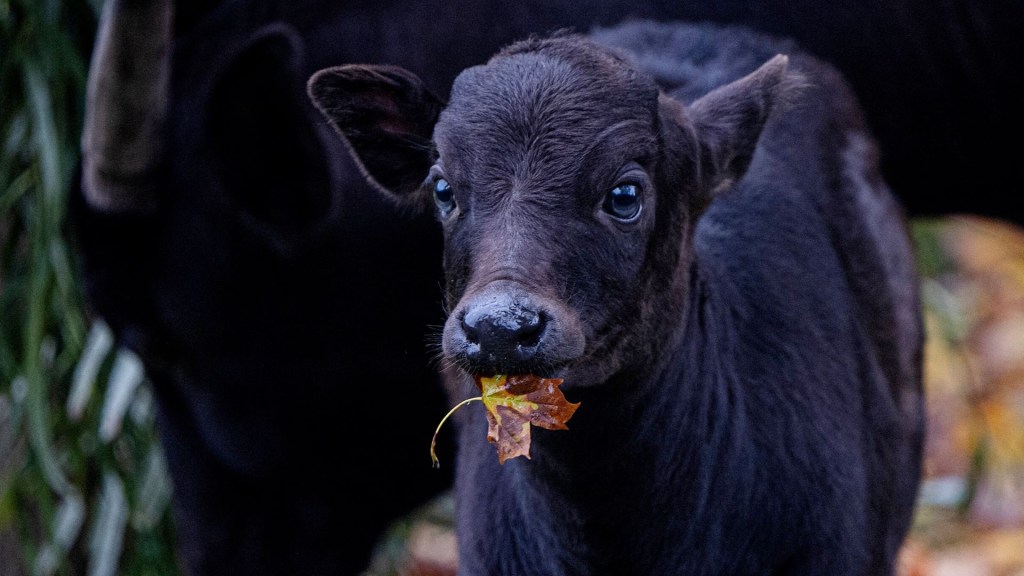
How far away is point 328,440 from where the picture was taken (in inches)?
187

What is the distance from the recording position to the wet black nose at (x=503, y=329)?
2.32 m

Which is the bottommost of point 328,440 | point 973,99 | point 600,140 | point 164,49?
point 328,440

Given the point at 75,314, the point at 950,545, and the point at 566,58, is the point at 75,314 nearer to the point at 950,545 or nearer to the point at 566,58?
the point at 566,58

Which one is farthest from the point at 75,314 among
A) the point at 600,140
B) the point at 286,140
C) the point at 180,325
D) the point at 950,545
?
the point at 950,545

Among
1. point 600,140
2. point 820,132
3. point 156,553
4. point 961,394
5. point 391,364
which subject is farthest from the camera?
point 961,394

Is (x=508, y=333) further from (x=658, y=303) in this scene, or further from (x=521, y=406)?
(x=658, y=303)

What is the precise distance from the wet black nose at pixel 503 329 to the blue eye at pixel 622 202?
1.16 feet

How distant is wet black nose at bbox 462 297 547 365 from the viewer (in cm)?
232

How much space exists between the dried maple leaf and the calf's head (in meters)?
0.06

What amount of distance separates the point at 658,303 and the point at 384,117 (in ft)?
2.13

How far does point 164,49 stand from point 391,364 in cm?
114

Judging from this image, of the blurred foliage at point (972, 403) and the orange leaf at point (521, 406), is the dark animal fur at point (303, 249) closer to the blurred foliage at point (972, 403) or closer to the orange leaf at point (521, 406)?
the blurred foliage at point (972, 403)

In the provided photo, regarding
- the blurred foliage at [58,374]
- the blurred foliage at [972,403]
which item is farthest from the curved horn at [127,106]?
the blurred foliage at [972,403]

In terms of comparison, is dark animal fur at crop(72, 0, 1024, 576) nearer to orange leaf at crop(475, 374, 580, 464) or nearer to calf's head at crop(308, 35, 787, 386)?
calf's head at crop(308, 35, 787, 386)
